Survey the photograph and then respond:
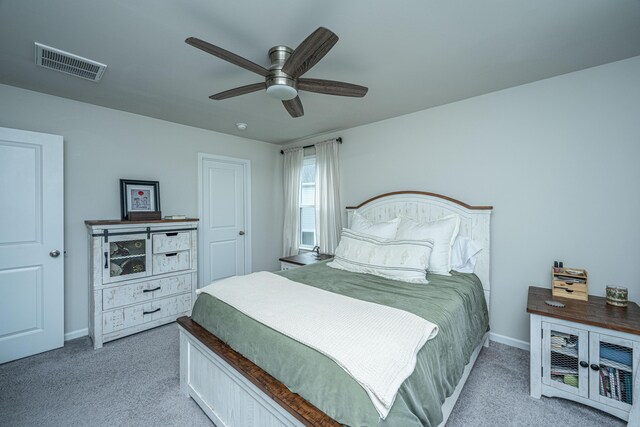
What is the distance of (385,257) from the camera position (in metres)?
2.41

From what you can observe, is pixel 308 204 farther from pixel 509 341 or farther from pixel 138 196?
pixel 509 341

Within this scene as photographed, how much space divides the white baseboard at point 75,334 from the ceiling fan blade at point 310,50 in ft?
11.0

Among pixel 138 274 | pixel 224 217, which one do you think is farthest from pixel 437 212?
pixel 138 274

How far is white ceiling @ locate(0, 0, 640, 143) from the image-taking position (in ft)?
4.91

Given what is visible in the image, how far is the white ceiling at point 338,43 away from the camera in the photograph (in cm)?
150

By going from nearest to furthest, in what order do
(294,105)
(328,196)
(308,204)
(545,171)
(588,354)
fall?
1. (588,354)
2. (294,105)
3. (545,171)
4. (328,196)
5. (308,204)

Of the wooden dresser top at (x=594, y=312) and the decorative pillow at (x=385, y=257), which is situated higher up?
the decorative pillow at (x=385, y=257)

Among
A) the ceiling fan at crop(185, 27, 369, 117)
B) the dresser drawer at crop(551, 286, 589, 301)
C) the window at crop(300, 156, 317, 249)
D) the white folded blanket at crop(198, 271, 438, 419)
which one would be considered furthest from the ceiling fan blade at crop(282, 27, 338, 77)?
the window at crop(300, 156, 317, 249)

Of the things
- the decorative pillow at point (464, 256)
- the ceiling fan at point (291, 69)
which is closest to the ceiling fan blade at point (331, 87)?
the ceiling fan at point (291, 69)

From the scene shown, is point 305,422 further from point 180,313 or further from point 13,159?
point 13,159

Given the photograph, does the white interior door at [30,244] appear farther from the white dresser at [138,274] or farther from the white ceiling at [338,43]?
the white ceiling at [338,43]

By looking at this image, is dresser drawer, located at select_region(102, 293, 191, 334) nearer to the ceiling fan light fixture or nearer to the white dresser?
the white dresser

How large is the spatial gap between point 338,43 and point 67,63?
205cm

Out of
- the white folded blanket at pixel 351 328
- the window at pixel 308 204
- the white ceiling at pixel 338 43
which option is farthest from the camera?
the window at pixel 308 204
